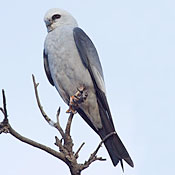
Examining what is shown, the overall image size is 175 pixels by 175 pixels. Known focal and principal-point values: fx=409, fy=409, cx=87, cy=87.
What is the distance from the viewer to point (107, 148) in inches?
183

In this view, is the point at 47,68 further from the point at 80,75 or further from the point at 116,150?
the point at 116,150

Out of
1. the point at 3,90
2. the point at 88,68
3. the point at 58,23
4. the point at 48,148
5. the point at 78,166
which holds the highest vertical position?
the point at 58,23

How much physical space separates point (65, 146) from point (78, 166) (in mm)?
298

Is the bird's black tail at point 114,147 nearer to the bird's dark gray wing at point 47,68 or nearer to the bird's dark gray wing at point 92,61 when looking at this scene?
the bird's dark gray wing at point 92,61

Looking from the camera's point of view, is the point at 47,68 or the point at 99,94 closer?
the point at 99,94

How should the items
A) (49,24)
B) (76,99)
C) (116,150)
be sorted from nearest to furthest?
(116,150) < (76,99) < (49,24)

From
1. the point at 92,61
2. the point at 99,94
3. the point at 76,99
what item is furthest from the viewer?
the point at 92,61

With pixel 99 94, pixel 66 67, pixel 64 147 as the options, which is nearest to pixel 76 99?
pixel 99 94

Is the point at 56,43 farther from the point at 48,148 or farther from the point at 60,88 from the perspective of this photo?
the point at 48,148

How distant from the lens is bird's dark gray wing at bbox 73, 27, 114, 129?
5.05m

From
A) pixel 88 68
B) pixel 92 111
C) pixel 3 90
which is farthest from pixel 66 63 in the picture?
pixel 3 90

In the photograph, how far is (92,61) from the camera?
17.5 feet

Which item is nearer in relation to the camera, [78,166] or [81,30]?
[78,166]

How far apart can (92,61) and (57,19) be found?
3.25ft
